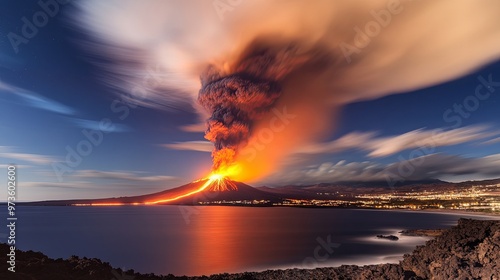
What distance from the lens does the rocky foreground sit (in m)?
16.9

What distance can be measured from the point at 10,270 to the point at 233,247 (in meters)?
53.5

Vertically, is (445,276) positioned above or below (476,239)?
below

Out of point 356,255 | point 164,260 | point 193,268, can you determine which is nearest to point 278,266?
point 193,268

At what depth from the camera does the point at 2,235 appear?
10950 centimetres

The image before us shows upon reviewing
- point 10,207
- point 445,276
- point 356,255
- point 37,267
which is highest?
point 10,207

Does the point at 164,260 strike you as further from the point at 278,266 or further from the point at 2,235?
the point at 2,235

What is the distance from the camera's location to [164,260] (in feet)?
175

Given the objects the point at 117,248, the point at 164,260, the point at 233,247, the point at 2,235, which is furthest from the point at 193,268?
the point at 2,235

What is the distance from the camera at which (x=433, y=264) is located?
18969mm

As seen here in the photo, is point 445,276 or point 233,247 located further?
point 233,247

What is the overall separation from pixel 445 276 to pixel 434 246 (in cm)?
453

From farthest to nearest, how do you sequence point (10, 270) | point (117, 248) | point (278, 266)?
point (117, 248) → point (278, 266) → point (10, 270)

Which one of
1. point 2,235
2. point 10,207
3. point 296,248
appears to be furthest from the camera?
point 2,235

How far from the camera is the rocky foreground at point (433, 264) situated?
Result: 16922 mm
